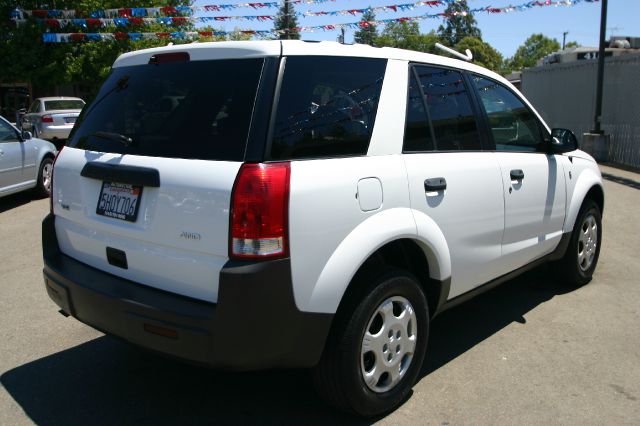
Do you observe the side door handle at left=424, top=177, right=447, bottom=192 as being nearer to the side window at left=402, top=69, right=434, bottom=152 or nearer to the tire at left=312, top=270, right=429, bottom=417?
the side window at left=402, top=69, right=434, bottom=152

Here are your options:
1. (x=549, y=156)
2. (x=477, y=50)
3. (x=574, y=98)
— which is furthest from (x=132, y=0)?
(x=477, y=50)

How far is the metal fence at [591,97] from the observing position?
13.3m

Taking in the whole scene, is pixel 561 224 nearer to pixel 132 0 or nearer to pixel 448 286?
pixel 448 286

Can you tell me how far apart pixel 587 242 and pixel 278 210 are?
3.76 meters

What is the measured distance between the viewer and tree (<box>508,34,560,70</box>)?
368 feet

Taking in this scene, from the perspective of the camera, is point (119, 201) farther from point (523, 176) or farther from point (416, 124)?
point (523, 176)

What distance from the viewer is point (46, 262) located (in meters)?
3.30

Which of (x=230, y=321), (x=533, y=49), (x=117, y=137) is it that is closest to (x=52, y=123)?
(x=117, y=137)

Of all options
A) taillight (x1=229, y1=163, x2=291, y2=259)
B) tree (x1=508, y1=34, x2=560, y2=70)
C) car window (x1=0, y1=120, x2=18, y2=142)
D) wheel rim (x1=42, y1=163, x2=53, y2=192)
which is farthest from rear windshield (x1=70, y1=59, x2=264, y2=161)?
tree (x1=508, y1=34, x2=560, y2=70)

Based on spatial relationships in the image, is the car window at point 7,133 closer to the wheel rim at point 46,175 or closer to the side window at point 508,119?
the wheel rim at point 46,175

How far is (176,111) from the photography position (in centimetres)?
289

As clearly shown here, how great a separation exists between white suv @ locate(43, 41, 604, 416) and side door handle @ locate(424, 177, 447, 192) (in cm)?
1

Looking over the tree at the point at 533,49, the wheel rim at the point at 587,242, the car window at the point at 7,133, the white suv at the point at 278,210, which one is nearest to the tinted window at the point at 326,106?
the white suv at the point at 278,210

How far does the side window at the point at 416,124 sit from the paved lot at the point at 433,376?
144cm
